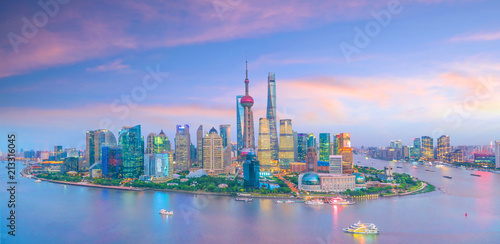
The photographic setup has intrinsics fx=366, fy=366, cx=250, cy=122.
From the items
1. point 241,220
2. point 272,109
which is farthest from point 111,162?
point 272,109

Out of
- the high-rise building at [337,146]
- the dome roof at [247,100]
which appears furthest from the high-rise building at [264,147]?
the high-rise building at [337,146]

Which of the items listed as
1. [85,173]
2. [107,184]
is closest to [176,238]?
[107,184]

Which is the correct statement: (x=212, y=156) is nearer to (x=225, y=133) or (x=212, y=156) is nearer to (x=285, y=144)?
(x=285, y=144)

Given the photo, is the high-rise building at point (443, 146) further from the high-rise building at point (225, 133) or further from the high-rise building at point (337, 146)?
the high-rise building at point (225, 133)

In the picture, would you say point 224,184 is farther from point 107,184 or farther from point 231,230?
point 231,230

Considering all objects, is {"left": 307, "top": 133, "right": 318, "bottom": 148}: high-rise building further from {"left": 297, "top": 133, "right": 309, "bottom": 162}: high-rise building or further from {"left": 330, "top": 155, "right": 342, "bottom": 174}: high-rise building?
{"left": 330, "top": 155, "right": 342, "bottom": 174}: high-rise building
